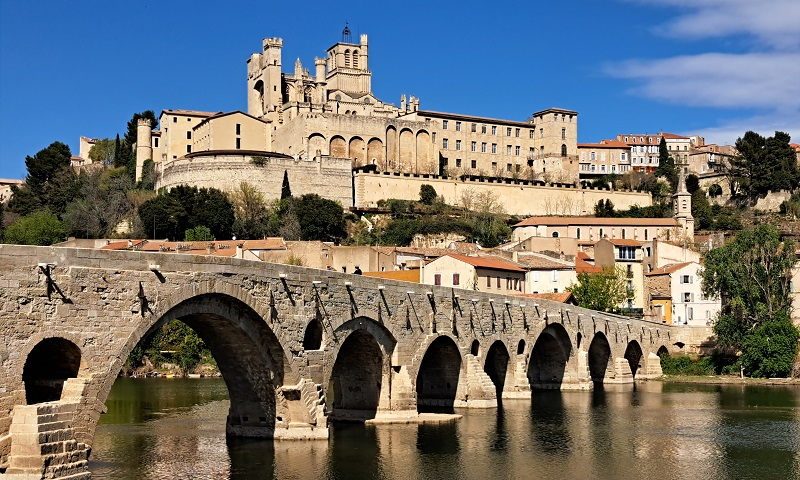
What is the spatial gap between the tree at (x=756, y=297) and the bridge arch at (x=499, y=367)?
18041mm

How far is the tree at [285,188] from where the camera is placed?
8650 centimetres

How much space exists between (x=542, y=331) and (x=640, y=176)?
71.2 meters

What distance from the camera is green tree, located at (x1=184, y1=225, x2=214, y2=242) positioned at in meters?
74.9

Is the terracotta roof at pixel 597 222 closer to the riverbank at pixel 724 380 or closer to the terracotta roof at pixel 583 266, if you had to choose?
the terracotta roof at pixel 583 266

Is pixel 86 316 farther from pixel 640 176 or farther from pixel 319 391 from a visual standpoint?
pixel 640 176

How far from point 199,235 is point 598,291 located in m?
29.6

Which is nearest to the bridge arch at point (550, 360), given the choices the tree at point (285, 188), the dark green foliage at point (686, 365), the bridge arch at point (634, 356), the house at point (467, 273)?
the house at point (467, 273)

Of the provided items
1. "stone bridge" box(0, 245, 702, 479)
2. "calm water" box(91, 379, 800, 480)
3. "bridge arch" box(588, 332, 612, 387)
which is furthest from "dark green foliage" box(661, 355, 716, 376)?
"calm water" box(91, 379, 800, 480)

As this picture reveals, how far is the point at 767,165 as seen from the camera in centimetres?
10356

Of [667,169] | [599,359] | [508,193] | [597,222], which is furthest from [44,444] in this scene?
[667,169]

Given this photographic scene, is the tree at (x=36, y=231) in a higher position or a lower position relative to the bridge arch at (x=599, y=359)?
higher

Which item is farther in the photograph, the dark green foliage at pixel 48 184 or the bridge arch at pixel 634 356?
the dark green foliage at pixel 48 184

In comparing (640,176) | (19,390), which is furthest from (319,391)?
(640,176)

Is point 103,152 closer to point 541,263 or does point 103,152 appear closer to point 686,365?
point 541,263
